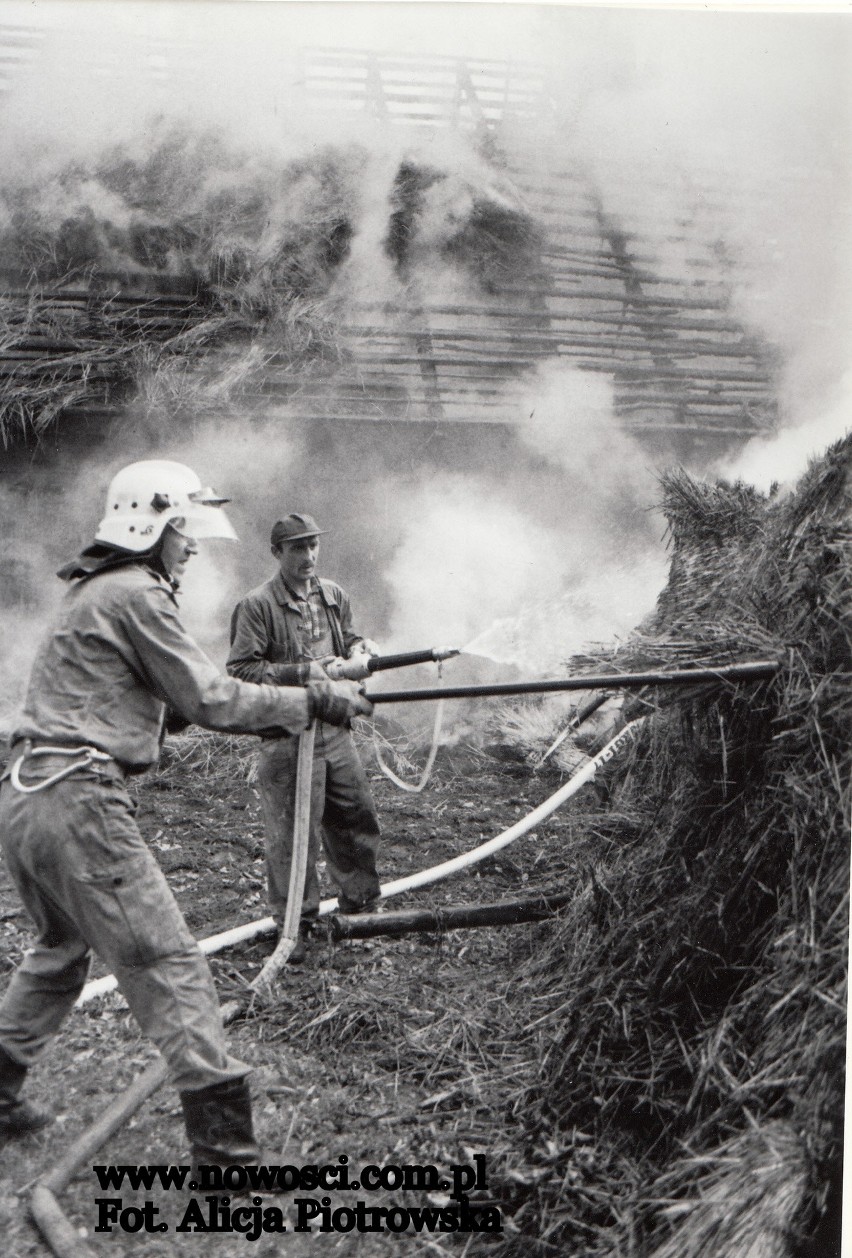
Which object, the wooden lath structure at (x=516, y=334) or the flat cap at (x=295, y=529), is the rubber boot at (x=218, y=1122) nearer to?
the flat cap at (x=295, y=529)

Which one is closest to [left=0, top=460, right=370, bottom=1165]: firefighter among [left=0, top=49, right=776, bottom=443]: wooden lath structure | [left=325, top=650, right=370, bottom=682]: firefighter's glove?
[left=325, top=650, right=370, bottom=682]: firefighter's glove

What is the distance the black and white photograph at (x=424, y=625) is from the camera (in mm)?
2367

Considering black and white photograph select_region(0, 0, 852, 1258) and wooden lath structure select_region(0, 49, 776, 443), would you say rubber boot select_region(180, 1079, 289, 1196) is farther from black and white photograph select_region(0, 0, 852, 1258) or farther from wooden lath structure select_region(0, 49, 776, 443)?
wooden lath structure select_region(0, 49, 776, 443)

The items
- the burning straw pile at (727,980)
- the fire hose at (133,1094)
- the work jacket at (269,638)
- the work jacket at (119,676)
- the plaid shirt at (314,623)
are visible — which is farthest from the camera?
the plaid shirt at (314,623)

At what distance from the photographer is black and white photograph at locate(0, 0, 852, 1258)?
237cm

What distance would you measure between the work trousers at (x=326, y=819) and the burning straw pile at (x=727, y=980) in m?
1.50

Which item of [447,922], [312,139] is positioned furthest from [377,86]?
[447,922]

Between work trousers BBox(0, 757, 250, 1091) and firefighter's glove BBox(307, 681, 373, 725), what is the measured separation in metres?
0.61

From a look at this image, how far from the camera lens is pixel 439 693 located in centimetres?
266

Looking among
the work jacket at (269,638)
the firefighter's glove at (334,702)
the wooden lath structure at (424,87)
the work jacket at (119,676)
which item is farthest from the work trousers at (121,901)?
the wooden lath structure at (424,87)

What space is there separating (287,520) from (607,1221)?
3.02 meters

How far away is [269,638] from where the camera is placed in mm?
4305

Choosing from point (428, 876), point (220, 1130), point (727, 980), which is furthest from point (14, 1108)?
point (428, 876)

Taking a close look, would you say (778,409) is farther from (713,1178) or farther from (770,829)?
(713,1178)
